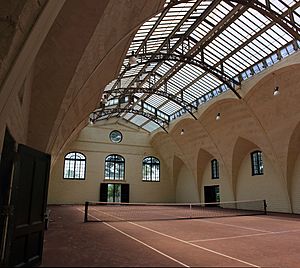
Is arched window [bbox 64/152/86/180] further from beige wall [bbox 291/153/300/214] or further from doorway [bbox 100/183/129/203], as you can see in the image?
beige wall [bbox 291/153/300/214]

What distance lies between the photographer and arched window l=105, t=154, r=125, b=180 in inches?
1236

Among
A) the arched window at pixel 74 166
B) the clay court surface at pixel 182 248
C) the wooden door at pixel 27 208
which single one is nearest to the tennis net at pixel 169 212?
the clay court surface at pixel 182 248

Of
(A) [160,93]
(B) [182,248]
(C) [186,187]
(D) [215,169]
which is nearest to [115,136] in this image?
(C) [186,187]

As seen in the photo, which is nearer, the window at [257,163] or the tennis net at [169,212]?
the tennis net at [169,212]

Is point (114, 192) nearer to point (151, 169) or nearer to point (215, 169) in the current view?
point (151, 169)

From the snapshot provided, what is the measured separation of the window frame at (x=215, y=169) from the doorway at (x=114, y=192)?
1030 centimetres

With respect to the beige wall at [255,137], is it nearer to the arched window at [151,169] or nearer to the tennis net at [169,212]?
the tennis net at [169,212]

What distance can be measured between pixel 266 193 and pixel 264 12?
1345cm

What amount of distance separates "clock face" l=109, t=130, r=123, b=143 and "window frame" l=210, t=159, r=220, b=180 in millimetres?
11712

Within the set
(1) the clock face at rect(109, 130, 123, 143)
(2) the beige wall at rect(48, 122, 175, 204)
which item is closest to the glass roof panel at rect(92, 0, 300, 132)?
(2) the beige wall at rect(48, 122, 175, 204)

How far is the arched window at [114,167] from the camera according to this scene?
103 ft

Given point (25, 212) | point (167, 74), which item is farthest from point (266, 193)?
point (25, 212)

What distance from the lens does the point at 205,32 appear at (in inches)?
611

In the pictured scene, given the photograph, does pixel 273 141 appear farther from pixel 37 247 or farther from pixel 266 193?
pixel 37 247
